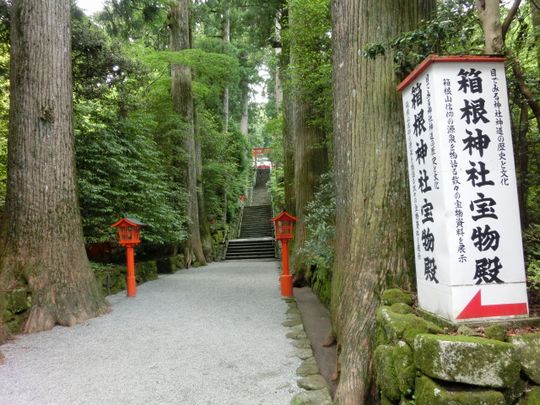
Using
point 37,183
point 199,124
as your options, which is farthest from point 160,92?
point 37,183

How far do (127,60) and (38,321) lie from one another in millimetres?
5307

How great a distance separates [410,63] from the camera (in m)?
2.87

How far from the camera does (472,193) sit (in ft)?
7.44

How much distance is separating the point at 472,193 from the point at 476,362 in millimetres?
982

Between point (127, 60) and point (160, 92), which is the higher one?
point (160, 92)

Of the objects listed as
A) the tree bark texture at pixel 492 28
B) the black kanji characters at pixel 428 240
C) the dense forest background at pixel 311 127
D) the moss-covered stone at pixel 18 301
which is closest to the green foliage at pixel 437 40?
the dense forest background at pixel 311 127

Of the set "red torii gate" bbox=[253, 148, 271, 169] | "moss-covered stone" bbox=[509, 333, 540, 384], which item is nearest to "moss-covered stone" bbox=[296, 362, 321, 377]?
"moss-covered stone" bbox=[509, 333, 540, 384]

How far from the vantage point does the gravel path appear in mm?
3023

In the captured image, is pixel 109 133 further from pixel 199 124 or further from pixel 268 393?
pixel 199 124

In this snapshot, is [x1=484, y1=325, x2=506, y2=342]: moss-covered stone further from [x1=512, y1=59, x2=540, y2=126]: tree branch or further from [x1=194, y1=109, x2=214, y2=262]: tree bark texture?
[x1=194, y1=109, x2=214, y2=262]: tree bark texture

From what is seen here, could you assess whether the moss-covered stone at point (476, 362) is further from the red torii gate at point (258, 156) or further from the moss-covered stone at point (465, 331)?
the red torii gate at point (258, 156)

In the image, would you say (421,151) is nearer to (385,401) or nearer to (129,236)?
(385,401)

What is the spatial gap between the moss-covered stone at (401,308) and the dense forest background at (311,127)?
0.97 ft

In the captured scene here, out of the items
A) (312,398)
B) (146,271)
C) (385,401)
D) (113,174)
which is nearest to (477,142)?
(385,401)
